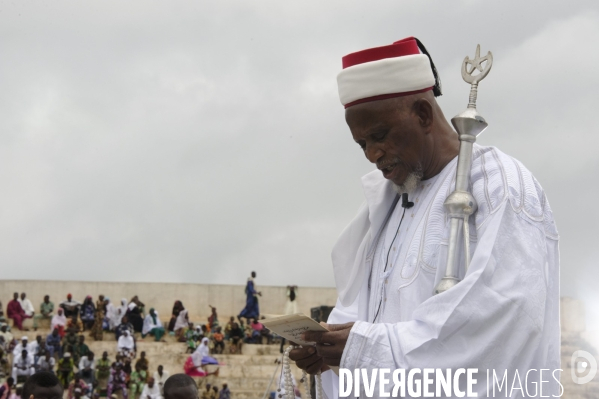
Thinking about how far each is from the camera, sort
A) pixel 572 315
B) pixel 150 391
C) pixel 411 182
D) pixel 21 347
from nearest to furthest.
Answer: pixel 411 182 < pixel 150 391 < pixel 21 347 < pixel 572 315

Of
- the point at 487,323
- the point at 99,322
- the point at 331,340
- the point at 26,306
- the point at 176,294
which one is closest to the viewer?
the point at 487,323

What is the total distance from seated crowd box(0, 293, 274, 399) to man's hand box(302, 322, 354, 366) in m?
13.7

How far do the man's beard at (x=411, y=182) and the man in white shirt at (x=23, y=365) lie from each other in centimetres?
1628

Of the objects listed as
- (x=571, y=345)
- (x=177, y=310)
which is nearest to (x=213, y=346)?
(x=177, y=310)

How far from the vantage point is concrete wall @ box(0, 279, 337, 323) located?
23.6 m

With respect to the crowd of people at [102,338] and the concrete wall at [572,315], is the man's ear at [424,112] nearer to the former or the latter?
the crowd of people at [102,338]

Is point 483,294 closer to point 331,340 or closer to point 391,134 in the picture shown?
point 331,340

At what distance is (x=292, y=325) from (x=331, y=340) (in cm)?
13

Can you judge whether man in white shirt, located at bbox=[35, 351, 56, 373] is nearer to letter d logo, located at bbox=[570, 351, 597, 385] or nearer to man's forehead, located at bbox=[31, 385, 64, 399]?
man's forehead, located at bbox=[31, 385, 64, 399]

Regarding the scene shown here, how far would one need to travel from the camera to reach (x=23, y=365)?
60.9 ft

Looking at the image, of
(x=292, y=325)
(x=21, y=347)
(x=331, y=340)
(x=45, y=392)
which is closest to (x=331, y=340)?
(x=331, y=340)

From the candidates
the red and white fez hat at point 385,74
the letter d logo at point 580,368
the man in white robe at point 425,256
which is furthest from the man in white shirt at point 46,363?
the red and white fez hat at point 385,74

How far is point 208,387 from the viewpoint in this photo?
18.6 metres

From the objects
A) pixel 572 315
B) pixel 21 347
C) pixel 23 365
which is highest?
pixel 572 315
